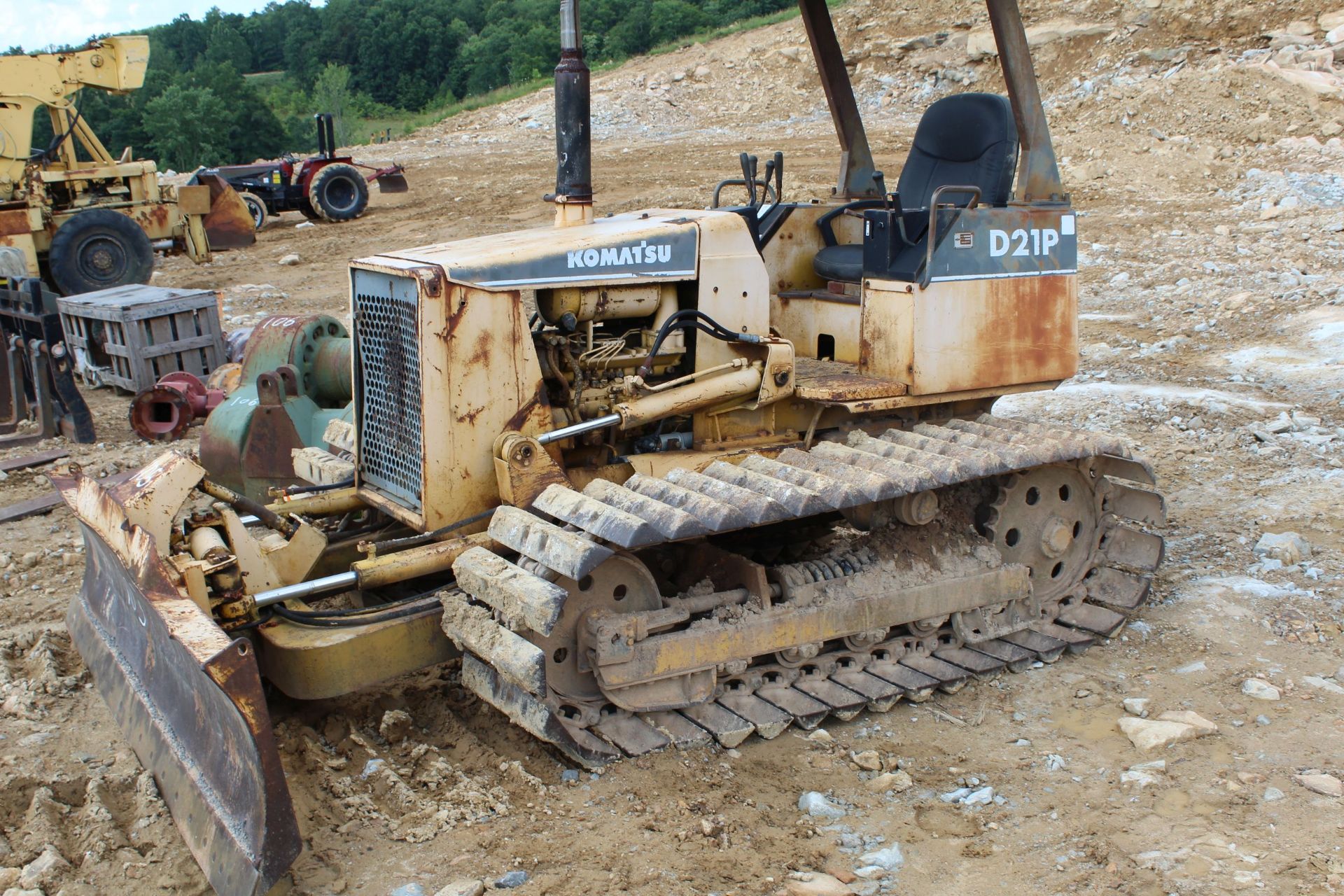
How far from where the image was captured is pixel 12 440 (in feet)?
29.9

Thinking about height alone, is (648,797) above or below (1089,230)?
below

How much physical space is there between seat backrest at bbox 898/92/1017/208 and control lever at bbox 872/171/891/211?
0.14m

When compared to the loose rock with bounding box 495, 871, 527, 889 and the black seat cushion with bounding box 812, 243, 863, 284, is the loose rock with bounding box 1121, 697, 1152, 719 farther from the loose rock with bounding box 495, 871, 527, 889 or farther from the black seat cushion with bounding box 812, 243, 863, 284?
the loose rock with bounding box 495, 871, 527, 889

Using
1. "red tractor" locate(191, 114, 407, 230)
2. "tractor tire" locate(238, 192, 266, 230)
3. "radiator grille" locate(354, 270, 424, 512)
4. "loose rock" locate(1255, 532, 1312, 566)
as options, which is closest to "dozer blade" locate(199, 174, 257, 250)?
"tractor tire" locate(238, 192, 266, 230)

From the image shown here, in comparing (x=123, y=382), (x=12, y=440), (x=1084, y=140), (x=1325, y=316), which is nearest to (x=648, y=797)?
(x=12, y=440)

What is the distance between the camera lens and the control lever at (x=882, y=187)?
235 inches

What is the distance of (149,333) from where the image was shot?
395 inches

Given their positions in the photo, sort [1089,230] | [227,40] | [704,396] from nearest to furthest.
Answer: [704,396], [1089,230], [227,40]

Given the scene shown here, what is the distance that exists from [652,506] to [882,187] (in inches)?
112

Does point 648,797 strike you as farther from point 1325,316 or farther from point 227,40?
point 227,40

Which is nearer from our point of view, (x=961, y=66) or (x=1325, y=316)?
(x=1325, y=316)

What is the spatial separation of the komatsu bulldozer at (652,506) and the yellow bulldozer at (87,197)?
9.95 m

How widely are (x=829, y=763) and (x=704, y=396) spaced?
1537mm

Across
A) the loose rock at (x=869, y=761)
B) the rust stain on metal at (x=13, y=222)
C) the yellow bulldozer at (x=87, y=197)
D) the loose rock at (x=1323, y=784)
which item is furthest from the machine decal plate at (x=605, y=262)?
the rust stain on metal at (x=13, y=222)
